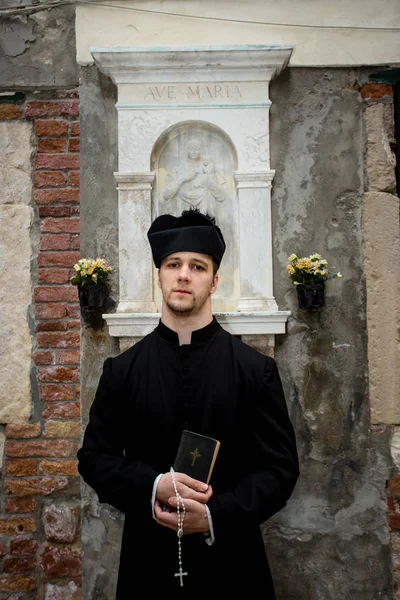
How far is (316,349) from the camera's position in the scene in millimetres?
2965

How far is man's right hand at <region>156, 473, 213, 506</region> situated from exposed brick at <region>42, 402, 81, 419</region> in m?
1.27

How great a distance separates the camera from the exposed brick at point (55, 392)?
2.97 m

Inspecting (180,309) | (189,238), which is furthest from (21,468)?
(189,238)

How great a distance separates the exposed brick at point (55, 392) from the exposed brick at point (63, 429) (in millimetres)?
137

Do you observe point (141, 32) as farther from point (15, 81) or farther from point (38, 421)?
point (38, 421)

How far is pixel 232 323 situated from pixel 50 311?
1.07 meters

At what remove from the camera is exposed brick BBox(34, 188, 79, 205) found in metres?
3.04

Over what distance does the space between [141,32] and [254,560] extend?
Result: 2.84 meters

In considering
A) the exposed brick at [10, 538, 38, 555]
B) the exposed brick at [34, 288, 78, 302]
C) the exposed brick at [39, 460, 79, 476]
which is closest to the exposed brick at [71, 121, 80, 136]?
the exposed brick at [34, 288, 78, 302]

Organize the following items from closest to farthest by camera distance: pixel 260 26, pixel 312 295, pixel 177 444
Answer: pixel 177 444, pixel 312 295, pixel 260 26

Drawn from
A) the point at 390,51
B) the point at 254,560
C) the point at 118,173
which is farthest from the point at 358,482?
the point at 390,51

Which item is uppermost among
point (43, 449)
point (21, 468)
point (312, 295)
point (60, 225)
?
point (60, 225)

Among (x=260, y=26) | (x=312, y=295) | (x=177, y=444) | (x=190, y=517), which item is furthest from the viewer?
(x=260, y=26)

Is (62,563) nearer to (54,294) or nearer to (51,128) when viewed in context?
(54,294)
